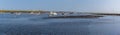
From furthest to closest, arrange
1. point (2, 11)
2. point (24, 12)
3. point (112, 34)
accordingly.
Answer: point (24, 12) < point (2, 11) < point (112, 34)

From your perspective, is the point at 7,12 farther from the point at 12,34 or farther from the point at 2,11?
the point at 12,34

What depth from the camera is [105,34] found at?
84.8 feet

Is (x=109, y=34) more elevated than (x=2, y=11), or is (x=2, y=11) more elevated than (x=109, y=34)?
(x=109, y=34)

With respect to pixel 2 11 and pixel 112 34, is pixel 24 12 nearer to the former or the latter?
pixel 2 11

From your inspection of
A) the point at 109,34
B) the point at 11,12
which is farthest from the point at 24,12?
the point at 109,34

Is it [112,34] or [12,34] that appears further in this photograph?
[112,34]

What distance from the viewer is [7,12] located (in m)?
106

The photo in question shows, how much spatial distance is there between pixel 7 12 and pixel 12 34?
8319 cm

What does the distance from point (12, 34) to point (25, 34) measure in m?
0.99

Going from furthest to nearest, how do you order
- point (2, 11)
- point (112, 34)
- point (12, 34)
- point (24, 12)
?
point (24, 12) → point (2, 11) → point (112, 34) → point (12, 34)

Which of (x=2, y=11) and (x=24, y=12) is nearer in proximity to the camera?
(x=2, y=11)

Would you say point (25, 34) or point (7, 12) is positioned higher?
point (25, 34)

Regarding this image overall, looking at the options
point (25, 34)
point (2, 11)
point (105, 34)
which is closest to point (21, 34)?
point (25, 34)

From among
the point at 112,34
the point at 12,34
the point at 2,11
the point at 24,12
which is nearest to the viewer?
the point at 12,34
